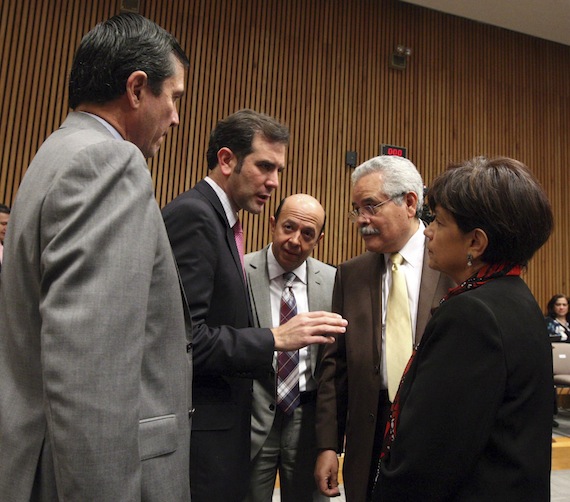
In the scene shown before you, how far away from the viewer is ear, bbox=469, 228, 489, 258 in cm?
115

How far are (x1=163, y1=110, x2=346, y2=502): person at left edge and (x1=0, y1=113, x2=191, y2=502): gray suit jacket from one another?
0.38 metres

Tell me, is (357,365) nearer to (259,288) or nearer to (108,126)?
(259,288)

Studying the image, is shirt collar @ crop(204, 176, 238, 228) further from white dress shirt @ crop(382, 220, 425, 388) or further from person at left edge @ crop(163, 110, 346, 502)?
white dress shirt @ crop(382, 220, 425, 388)

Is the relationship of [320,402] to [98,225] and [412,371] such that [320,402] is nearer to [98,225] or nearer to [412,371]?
[412,371]

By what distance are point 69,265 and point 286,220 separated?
1.46 metres

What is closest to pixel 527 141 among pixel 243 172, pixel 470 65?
pixel 470 65

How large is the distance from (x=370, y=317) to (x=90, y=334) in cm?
115

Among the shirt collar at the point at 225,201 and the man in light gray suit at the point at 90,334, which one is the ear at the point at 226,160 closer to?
the shirt collar at the point at 225,201

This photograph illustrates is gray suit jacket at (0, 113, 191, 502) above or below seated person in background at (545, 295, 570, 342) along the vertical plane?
above

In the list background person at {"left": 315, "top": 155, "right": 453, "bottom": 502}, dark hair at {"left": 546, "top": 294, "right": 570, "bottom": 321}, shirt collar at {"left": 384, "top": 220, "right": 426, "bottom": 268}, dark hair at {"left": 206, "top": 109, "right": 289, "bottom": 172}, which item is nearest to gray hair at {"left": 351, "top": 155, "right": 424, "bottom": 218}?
background person at {"left": 315, "top": 155, "right": 453, "bottom": 502}

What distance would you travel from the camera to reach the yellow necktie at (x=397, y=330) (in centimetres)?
167

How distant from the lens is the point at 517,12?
6.43 meters

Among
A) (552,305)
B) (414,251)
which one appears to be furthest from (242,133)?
(552,305)

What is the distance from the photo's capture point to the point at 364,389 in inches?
66.5
